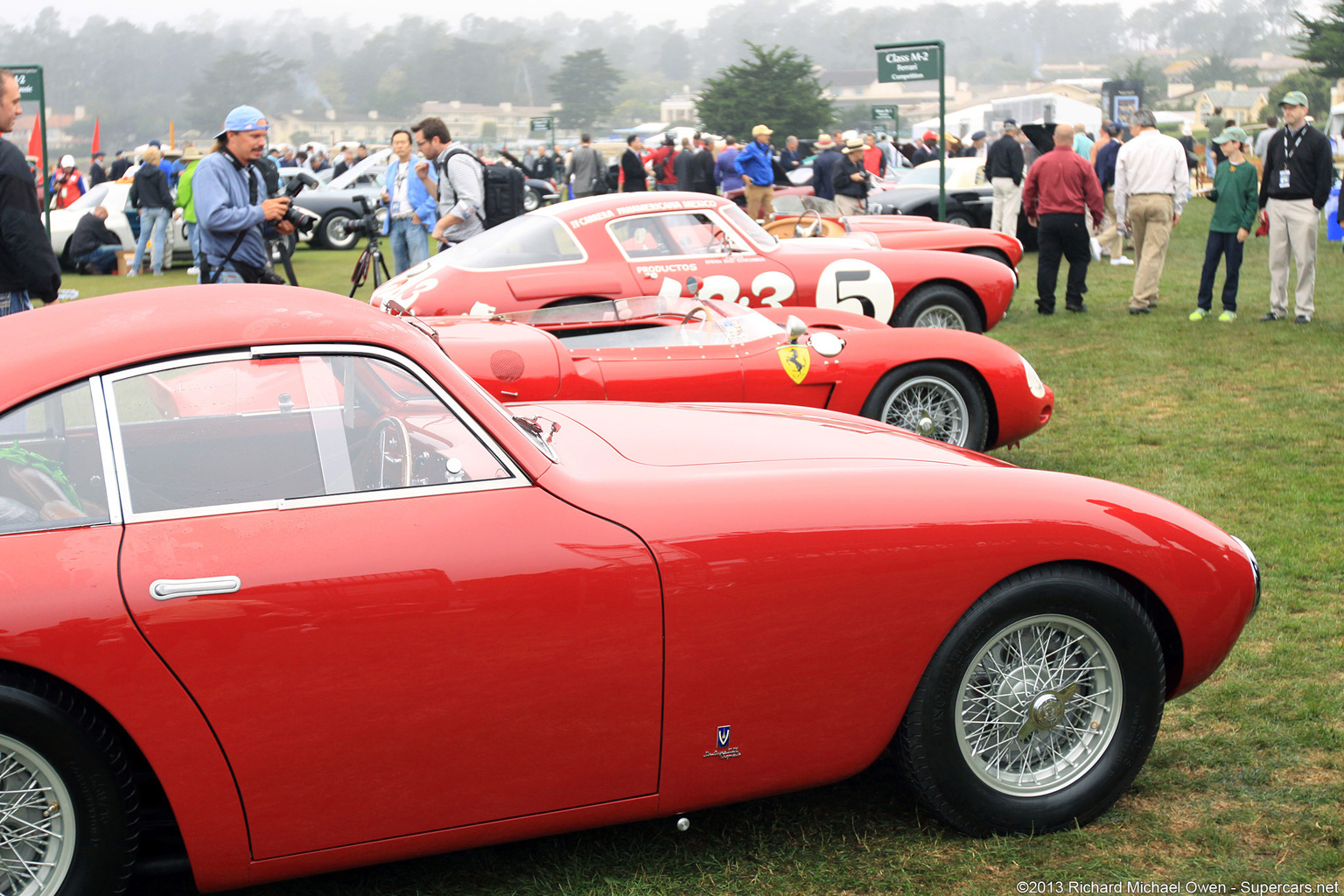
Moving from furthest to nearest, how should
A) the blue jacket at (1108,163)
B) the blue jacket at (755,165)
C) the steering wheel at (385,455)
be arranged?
the blue jacket at (755,165), the blue jacket at (1108,163), the steering wheel at (385,455)

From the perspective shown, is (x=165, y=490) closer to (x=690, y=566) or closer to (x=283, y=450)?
(x=283, y=450)

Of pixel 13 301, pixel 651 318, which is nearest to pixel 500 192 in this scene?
pixel 651 318

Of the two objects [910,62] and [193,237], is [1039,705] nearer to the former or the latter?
[910,62]

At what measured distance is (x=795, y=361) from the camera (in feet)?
18.8

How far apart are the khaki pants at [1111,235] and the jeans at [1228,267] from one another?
4.21m

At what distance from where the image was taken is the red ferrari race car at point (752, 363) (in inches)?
215

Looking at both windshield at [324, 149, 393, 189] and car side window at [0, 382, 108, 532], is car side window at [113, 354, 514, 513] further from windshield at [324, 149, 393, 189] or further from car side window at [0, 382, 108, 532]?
windshield at [324, 149, 393, 189]

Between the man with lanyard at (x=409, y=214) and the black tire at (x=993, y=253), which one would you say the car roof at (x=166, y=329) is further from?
the black tire at (x=993, y=253)

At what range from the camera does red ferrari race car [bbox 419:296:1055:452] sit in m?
5.46

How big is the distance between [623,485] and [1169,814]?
1739 millimetres

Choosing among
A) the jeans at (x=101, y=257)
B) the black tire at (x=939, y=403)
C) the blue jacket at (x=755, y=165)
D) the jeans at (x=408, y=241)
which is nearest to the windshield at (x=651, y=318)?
the black tire at (x=939, y=403)

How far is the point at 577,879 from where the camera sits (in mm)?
2891

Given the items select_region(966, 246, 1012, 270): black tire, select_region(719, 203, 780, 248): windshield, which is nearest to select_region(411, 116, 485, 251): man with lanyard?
select_region(719, 203, 780, 248): windshield

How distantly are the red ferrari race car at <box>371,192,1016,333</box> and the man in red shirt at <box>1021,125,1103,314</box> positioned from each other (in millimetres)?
3299
